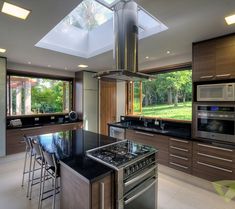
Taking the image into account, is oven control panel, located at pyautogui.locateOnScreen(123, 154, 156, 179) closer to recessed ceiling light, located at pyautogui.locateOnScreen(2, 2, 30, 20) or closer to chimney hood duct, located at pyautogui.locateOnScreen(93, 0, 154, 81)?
chimney hood duct, located at pyautogui.locateOnScreen(93, 0, 154, 81)

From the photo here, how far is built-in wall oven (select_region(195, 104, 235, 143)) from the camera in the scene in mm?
2392

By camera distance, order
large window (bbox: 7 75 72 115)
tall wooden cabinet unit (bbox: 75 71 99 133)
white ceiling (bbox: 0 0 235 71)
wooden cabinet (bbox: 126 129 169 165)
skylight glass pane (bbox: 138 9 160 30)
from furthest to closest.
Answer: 1. tall wooden cabinet unit (bbox: 75 71 99 133)
2. large window (bbox: 7 75 72 115)
3. wooden cabinet (bbox: 126 129 169 165)
4. skylight glass pane (bbox: 138 9 160 30)
5. white ceiling (bbox: 0 0 235 71)

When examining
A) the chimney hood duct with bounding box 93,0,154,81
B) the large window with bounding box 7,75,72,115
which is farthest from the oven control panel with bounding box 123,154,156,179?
the large window with bounding box 7,75,72,115

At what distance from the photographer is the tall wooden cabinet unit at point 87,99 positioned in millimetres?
5078

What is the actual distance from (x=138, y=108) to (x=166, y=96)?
40.3 inches

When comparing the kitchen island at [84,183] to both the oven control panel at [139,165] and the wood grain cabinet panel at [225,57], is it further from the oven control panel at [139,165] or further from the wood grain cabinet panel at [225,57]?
the wood grain cabinet panel at [225,57]

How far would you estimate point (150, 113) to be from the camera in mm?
4555

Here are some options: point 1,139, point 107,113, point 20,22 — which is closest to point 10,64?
point 1,139

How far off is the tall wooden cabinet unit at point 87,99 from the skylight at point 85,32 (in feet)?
5.14

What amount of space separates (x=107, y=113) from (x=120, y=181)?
4.07 m

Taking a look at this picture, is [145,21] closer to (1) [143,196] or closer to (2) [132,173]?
(2) [132,173]

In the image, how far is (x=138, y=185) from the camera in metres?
1.72

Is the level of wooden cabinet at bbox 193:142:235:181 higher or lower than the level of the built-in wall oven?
lower

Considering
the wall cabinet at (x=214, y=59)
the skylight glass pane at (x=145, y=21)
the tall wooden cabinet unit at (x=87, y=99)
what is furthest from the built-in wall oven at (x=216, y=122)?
the tall wooden cabinet unit at (x=87, y=99)
